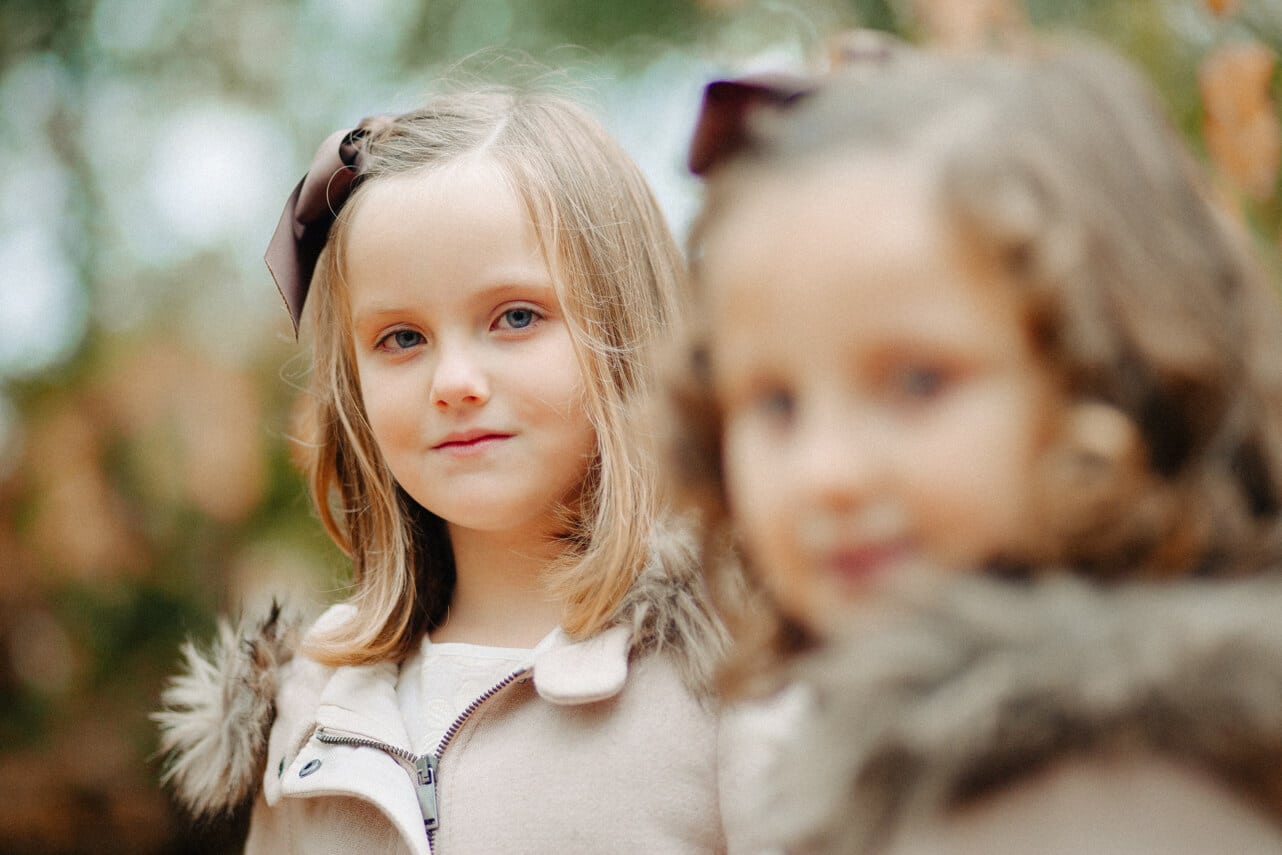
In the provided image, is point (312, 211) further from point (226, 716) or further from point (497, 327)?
point (226, 716)

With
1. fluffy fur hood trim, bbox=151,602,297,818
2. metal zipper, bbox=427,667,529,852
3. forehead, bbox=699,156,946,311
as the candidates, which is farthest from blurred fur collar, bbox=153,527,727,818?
forehead, bbox=699,156,946,311

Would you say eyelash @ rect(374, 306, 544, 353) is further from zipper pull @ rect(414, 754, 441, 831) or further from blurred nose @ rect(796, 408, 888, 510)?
blurred nose @ rect(796, 408, 888, 510)

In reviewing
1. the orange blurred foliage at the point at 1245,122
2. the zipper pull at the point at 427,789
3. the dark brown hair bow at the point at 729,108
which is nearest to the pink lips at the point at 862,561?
the dark brown hair bow at the point at 729,108

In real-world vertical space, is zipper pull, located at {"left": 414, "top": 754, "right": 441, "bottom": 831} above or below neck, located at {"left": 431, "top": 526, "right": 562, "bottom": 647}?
below

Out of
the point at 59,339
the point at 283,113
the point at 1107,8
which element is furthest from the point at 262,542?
the point at 1107,8

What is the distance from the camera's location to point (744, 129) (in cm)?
105

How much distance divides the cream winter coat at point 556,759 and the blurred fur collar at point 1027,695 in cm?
53

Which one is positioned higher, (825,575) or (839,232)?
(839,232)

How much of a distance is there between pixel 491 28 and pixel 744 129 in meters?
3.73

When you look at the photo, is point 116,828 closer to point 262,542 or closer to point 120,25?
point 262,542

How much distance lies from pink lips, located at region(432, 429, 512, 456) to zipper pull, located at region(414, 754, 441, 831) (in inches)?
15.1

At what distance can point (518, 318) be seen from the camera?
1.54 m

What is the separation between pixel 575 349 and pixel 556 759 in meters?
0.50

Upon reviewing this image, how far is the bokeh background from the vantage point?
385cm
